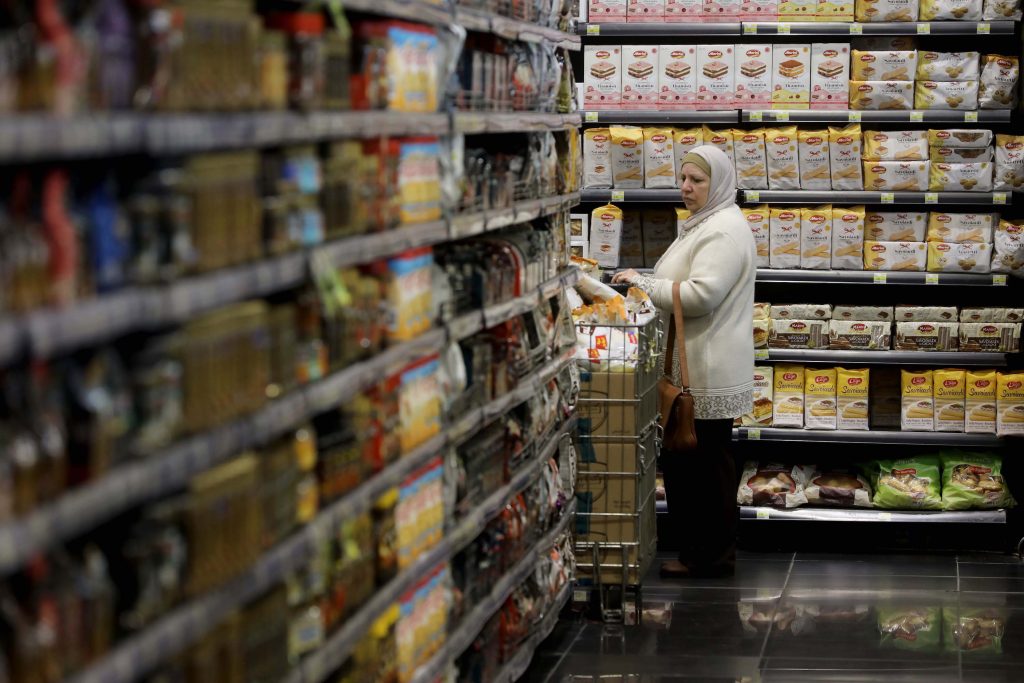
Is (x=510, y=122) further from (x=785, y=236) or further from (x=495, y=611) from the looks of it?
(x=785, y=236)

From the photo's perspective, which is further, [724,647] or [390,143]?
[724,647]

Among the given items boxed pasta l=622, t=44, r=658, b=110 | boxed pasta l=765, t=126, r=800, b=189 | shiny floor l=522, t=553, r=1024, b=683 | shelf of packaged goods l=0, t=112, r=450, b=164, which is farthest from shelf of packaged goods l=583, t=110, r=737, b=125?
shelf of packaged goods l=0, t=112, r=450, b=164

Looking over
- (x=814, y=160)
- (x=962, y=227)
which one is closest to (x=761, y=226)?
(x=814, y=160)

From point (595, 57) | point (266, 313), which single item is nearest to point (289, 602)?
point (266, 313)

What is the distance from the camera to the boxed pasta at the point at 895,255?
23.1 ft

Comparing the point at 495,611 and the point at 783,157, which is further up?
the point at 783,157

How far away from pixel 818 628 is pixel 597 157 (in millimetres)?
2566

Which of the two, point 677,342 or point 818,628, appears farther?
point 677,342

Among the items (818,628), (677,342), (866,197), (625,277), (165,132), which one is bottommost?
(818,628)

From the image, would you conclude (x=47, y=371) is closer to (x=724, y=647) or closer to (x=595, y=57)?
(x=724, y=647)

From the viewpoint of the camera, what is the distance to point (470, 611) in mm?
3963

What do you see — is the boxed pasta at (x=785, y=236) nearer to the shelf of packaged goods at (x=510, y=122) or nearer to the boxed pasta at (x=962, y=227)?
the boxed pasta at (x=962, y=227)

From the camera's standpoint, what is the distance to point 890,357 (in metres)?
7.05

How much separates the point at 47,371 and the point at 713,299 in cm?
442
